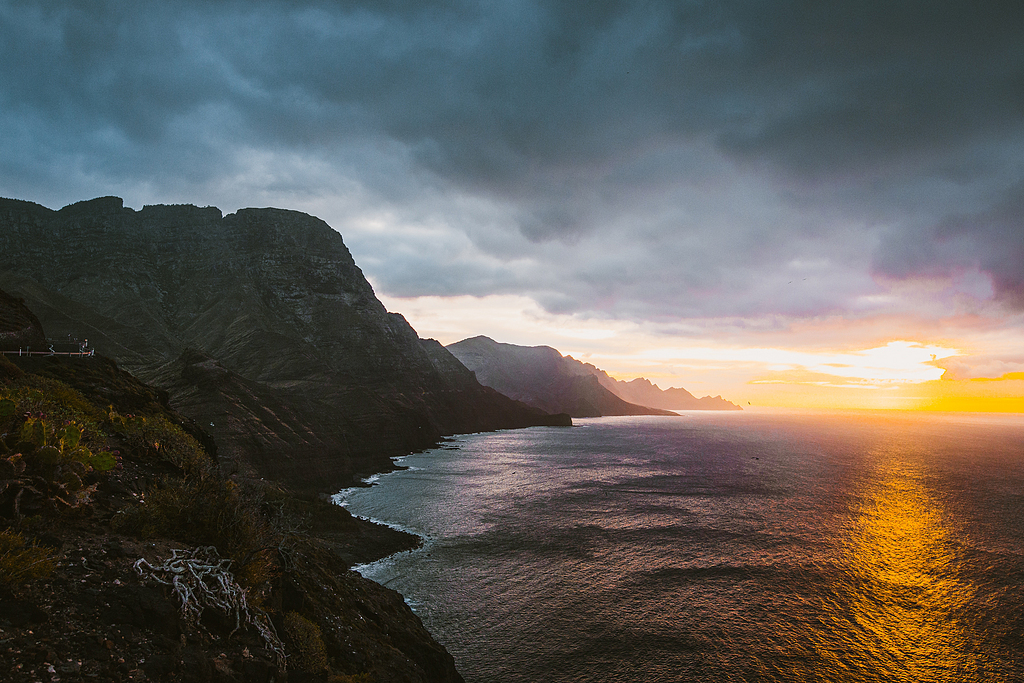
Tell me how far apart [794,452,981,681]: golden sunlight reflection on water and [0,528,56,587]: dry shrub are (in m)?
28.0

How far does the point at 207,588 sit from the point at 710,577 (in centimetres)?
3316

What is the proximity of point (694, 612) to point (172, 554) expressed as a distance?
2790cm

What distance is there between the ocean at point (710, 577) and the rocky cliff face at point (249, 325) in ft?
57.5

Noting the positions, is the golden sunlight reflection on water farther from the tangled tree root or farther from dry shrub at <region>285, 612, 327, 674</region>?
the tangled tree root

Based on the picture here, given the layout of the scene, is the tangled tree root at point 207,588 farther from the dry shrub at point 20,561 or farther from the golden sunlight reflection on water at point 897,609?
the golden sunlight reflection on water at point 897,609

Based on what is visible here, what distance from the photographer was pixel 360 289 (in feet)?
454

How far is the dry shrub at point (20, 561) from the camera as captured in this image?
6.54 metres

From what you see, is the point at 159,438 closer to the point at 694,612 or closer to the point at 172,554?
the point at 172,554

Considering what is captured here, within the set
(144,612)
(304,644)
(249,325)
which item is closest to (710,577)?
(304,644)

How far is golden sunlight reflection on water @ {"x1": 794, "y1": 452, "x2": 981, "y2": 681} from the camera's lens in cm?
2216

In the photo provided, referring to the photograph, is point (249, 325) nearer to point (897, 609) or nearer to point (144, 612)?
point (144, 612)

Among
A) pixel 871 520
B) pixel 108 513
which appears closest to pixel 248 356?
pixel 108 513

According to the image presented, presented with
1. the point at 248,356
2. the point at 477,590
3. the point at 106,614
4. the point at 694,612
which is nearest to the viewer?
the point at 106,614

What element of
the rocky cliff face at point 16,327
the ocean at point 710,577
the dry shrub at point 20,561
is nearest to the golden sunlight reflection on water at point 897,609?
the ocean at point 710,577
